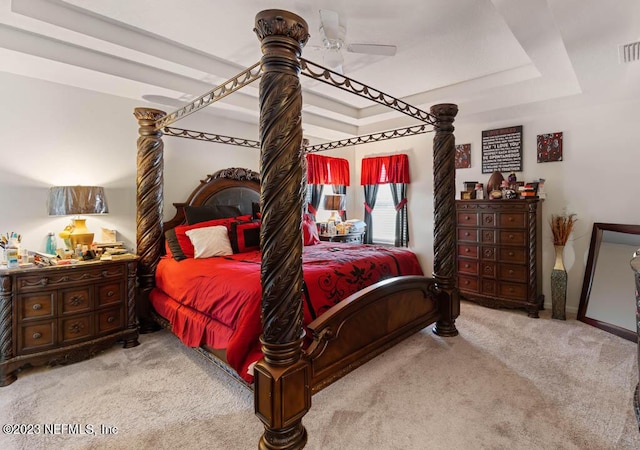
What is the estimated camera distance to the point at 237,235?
3416mm

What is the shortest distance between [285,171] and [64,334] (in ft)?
8.08

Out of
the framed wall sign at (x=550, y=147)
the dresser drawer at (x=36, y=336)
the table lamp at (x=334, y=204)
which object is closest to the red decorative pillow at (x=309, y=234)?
the table lamp at (x=334, y=204)

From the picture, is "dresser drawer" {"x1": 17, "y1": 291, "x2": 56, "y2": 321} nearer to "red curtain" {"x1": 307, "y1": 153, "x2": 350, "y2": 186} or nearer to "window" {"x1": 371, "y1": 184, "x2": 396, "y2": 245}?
"red curtain" {"x1": 307, "y1": 153, "x2": 350, "y2": 186}

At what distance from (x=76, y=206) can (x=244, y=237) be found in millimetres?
1544

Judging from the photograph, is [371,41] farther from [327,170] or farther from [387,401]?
[387,401]

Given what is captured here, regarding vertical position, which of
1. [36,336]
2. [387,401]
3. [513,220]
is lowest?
[387,401]

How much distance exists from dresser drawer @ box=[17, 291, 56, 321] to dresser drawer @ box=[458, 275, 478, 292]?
179 inches

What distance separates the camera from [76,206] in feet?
9.02

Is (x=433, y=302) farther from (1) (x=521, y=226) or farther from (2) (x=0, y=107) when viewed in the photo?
(2) (x=0, y=107)

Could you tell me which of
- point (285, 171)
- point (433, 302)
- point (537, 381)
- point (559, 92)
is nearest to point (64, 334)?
point (285, 171)

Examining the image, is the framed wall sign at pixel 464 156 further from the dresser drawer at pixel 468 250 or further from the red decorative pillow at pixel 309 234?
the red decorative pillow at pixel 309 234

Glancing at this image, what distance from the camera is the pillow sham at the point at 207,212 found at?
12.0ft

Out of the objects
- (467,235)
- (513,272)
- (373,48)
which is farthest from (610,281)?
(373,48)

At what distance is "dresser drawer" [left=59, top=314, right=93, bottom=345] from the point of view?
2512mm
